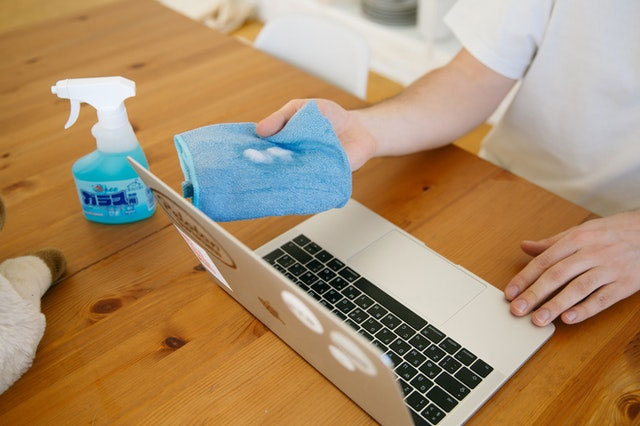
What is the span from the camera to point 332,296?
2.25ft

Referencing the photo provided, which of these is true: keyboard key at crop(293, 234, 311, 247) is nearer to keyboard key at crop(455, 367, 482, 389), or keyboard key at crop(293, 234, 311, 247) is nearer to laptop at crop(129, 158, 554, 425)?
laptop at crop(129, 158, 554, 425)

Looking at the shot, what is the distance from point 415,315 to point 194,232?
0.86 ft

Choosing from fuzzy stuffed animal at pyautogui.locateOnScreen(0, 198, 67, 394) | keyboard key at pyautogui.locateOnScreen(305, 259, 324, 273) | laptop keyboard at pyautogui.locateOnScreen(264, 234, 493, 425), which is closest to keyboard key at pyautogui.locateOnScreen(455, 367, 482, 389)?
laptop keyboard at pyautogui.locateOnScreen(264, 234, 493, 425)

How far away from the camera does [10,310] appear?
0.61 metres

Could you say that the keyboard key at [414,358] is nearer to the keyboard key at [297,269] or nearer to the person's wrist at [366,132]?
the keyboard key at [297,269]

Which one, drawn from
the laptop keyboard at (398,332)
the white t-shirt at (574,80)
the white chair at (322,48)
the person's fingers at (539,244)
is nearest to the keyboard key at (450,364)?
the laptop keyboard at (398,332)

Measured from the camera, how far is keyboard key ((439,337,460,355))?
626mm

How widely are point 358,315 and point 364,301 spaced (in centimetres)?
2

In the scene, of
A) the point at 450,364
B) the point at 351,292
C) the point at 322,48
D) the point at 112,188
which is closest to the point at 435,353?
the point at 450,364

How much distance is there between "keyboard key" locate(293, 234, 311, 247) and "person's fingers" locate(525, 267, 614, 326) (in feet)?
0.94

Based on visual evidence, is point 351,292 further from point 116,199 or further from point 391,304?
point 116,199

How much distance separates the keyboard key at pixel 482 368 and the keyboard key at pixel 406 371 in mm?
62

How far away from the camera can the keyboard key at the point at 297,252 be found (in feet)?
2.42

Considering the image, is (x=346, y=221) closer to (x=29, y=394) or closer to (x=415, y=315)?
(x=415, y=315)
